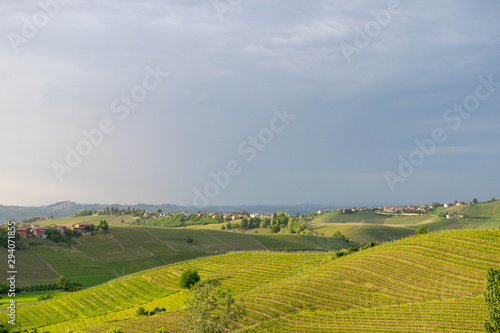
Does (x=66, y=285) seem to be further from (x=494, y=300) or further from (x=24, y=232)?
(x=494, y=300)

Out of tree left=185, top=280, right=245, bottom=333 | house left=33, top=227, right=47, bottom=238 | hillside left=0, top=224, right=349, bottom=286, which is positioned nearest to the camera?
tree left=185, top=280, right=245, bottom=333

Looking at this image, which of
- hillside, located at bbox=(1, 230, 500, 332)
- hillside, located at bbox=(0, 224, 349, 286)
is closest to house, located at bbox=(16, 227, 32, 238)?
hillside, located at bbox=(0, 224, 349, 286)

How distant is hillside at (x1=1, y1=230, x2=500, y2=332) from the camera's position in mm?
41750

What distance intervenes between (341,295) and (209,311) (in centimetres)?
2298

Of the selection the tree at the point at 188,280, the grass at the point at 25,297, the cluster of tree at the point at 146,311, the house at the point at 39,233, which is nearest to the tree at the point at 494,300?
the cluster of tree at the point at 146,311

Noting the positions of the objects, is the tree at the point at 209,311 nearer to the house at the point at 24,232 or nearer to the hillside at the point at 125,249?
the hillside at the point at 125,249

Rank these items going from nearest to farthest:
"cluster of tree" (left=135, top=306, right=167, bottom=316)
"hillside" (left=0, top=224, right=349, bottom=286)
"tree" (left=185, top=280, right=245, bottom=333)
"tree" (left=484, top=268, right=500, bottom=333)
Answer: "tree" (left=484, top=268, right=500, bottom=333)
"tree" (left=185, top=280, right=245, bottom=333)
"cluster of tree" (left=135, top=306, right=167, bottom=316)
"hillside" (left=0, top=224, right=349, bottom=286)

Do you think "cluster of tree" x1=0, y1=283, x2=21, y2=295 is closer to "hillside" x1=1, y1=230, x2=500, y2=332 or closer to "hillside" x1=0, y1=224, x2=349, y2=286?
"hillside" x1=0, y1=224, x2=349, y2=286

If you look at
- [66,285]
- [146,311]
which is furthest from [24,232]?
[146,311]

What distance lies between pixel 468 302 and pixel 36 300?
71221 mm

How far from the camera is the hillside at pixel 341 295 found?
41.8m

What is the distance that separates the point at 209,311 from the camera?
3362cm

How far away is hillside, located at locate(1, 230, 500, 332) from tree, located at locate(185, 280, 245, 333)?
808 cm

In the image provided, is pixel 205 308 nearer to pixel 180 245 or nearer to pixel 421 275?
pixel 421 275
